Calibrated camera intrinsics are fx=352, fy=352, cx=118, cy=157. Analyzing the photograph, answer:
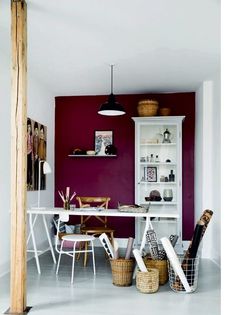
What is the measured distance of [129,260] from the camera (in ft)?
12.7

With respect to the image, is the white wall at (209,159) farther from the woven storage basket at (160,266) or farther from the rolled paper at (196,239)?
the rolled paper at (196,239)

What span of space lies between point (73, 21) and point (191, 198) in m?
3.79

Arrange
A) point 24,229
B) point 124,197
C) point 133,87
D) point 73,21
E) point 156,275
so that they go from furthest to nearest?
point 124,197, point 133,87, point 156,275, point 73,21, point 24,229

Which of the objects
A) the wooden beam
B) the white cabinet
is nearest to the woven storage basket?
the wooden beam

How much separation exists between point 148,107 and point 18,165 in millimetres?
3207

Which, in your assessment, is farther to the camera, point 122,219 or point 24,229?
point 122,219

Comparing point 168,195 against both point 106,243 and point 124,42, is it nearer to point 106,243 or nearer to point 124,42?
point 106,243

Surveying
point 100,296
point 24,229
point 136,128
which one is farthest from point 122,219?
point 24,229

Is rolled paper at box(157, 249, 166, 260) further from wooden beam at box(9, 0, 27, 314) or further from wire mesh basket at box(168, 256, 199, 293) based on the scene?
wooden beam at box(9, 0, 27, 314)

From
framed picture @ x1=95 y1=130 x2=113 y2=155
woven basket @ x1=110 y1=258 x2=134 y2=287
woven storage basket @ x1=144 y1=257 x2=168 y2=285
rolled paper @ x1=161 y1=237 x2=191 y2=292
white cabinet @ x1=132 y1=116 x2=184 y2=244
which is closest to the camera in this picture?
rolled paper @ x1=161 y1=237 x2=191 y2=292

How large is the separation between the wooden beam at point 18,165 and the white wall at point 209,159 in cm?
299

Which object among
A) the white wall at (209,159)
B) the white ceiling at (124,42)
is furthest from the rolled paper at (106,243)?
the white ceiling at (124,42)

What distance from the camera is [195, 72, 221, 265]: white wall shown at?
16.9ft
